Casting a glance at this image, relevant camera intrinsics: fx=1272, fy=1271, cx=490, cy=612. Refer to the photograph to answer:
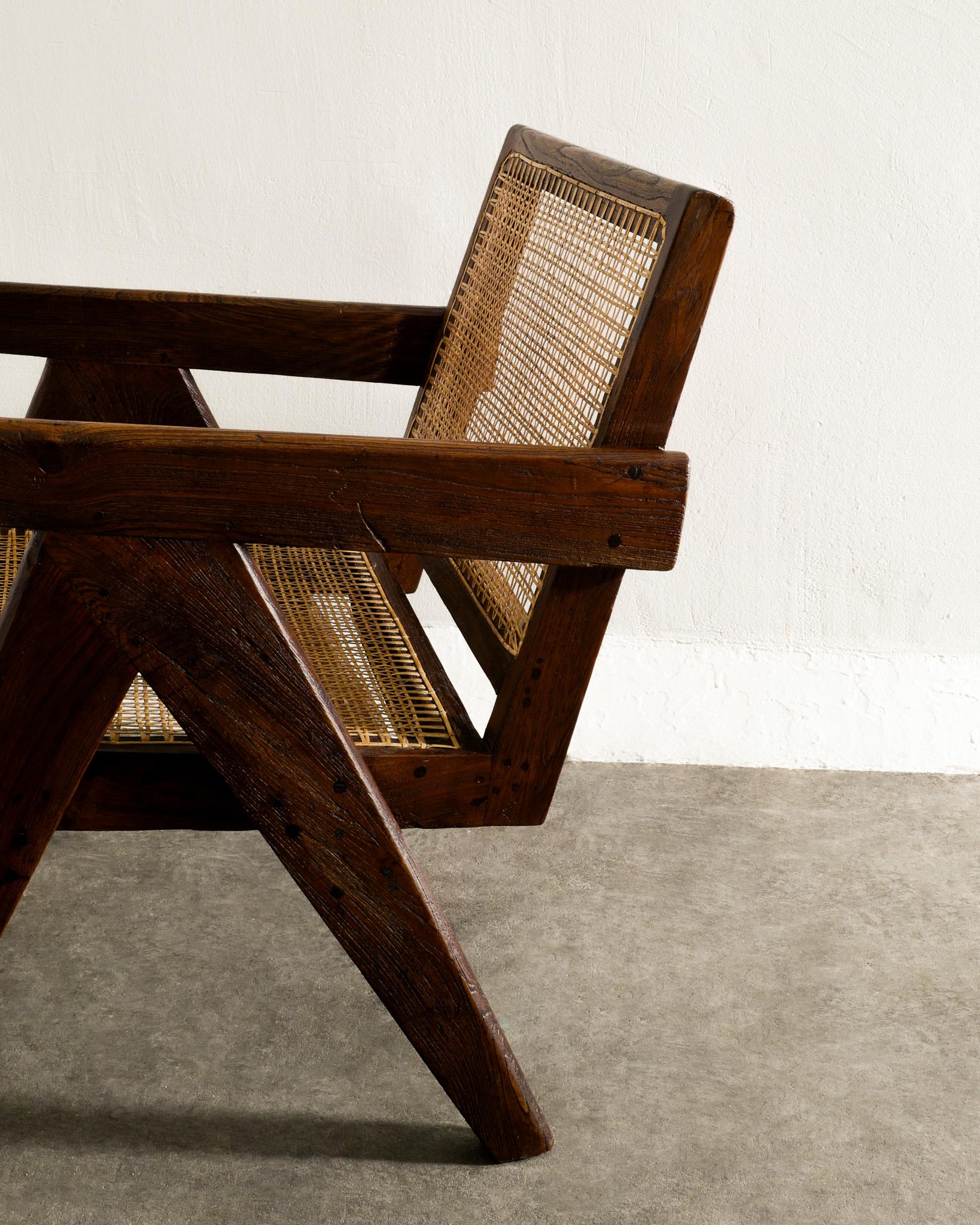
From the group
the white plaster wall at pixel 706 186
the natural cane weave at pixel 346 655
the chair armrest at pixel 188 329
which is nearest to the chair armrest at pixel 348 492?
the natural cane weave at pixel 346 655

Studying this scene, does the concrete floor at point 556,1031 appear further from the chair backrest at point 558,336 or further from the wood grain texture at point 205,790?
the chair backrest at point 558,336

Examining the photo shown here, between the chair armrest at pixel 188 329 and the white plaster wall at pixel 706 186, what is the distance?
23.6 inches

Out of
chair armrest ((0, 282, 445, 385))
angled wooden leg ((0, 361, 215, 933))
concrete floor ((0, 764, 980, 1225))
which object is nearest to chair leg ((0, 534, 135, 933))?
angled wooden leg ((0, 361, 215, 933))

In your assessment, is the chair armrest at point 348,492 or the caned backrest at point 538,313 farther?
the caned backrest at point 538,313

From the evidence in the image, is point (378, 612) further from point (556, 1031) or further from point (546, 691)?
point (556, 1031)

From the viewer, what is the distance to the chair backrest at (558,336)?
1053mm

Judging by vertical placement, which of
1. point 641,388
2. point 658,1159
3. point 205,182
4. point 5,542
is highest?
point 641,388

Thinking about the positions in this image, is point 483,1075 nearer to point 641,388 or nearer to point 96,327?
point 641,388

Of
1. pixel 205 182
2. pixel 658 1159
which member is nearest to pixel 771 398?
pixel 205 182

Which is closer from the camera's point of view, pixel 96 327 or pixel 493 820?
pixel 493 820

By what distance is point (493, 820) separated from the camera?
3.87 ft

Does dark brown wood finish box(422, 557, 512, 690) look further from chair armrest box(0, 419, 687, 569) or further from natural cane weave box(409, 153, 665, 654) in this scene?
chair armrest box(0, 419, 687, 569)

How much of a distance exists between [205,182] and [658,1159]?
5.36 ft

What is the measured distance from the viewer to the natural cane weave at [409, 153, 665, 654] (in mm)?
1170
